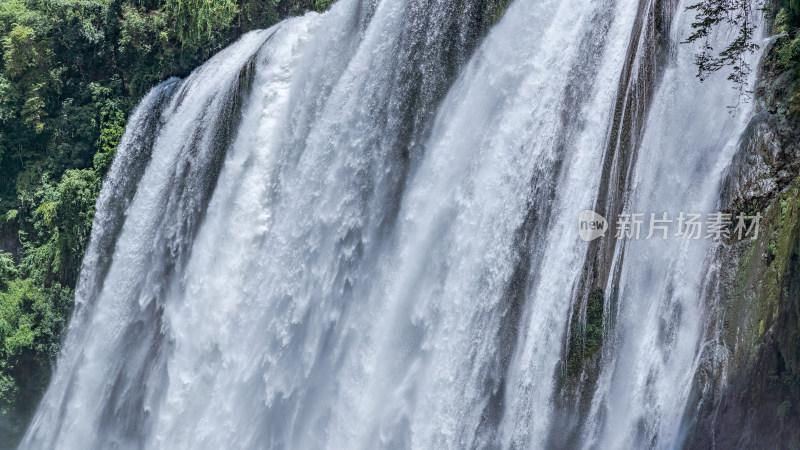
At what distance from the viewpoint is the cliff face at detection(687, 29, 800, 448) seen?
26.4 ft

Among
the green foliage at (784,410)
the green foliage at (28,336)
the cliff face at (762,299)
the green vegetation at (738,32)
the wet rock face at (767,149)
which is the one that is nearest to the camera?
the green foliage at (784,410)

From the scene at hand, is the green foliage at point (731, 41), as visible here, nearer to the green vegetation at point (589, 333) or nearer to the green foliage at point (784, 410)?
the green vegetation at point (589, 333)

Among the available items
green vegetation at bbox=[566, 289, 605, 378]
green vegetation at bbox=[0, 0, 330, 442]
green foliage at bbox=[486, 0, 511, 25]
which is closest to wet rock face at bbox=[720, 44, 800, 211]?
green vegetation at bbox=[566, 289, 605, 378]

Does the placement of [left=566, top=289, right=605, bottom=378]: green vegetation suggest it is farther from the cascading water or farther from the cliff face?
the cliff face

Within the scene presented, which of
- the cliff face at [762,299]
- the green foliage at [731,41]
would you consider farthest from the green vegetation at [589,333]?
the green foliage at [731,41]

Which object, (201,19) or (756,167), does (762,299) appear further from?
(201,19)

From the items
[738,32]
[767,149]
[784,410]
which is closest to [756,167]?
[767,149]

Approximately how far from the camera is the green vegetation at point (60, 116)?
15812mm

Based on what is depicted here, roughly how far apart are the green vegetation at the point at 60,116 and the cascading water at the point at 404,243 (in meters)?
1.46

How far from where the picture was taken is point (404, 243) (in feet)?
35.3

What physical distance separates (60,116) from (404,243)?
1064cm

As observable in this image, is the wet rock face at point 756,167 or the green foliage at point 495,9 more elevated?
the green foliage at point 495,9

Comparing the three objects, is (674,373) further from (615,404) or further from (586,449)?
(586,449)

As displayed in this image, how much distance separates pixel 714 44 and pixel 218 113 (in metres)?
8.22
